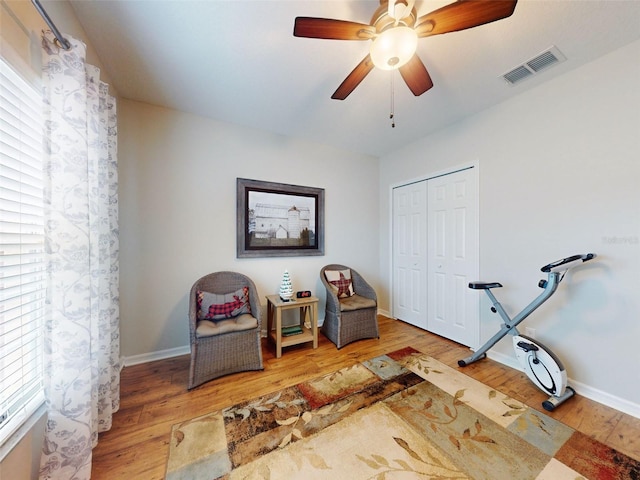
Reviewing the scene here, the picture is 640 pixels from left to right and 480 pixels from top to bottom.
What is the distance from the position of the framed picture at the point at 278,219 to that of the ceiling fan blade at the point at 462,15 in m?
2.10

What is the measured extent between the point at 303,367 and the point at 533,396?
193 cm

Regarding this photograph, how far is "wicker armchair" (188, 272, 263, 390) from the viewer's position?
1933 millimetres

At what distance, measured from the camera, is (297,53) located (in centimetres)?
170

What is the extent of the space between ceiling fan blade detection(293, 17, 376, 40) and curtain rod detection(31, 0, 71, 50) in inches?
44.2

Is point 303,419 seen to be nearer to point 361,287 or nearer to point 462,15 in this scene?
point 361,287

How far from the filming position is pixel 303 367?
87.6 inches

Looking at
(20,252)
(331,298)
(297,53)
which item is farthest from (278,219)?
(20,252)

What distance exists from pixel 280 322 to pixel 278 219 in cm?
129

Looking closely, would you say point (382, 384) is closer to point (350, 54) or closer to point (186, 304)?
point (186, 304)

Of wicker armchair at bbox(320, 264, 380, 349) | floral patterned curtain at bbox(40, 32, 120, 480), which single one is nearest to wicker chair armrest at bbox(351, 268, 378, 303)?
wicker armchair at bbox(320, 264, 380, 349)

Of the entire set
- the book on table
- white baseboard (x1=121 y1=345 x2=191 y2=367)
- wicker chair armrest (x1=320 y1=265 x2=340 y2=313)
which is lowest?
white baseboard (x1=121 y1=345 x2=191 y2=367)

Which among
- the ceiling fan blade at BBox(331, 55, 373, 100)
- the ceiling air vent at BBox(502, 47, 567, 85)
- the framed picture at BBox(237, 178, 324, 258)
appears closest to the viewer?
the ceiling fan blade at BBox(331, 55, 373, 100)

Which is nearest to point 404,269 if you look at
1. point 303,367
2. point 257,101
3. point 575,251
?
point 575,251

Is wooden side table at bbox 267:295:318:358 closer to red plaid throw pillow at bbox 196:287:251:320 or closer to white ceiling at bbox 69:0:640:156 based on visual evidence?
red plaid throw pillow at bbox 196:287:251:320
